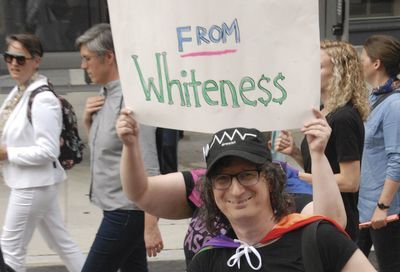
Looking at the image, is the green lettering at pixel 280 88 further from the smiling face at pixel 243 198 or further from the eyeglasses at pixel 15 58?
the eyeglasses at pixel 15 58

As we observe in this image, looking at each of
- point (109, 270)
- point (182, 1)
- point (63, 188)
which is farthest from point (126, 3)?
point (63, 188)

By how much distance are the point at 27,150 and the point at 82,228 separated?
2250 mm

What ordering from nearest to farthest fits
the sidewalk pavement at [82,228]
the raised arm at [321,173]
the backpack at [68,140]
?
the raised arm at [321,173] → the backpack at [68,140] → the sidewalk pavement at [82,228]

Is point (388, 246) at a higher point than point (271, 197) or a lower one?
lower

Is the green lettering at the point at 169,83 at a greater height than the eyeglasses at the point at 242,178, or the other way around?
the green lettering at the point at 169,83

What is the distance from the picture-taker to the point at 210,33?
8.48 feet

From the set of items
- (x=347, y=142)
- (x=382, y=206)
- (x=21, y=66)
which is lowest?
(x=382, y=206)

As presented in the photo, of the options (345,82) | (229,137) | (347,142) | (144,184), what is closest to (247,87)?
(229,137)

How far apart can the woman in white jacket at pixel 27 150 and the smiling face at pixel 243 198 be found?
2353 mm

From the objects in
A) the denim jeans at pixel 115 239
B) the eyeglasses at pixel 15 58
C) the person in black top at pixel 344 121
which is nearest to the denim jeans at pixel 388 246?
the person in black top at pixel 344 121

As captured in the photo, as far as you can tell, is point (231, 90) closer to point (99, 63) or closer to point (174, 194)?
point (174, 194)

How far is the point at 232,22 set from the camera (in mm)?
2543

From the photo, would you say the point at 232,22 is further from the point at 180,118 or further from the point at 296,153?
the point at 296,153

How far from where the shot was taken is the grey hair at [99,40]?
3.97 meters
